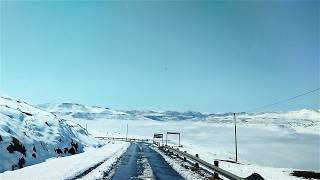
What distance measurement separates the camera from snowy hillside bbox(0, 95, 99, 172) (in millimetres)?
23562

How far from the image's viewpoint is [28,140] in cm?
2778

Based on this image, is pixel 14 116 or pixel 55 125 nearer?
pixel 14 116

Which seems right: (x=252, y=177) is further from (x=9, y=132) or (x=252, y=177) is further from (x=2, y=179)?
(x=9, y=132)

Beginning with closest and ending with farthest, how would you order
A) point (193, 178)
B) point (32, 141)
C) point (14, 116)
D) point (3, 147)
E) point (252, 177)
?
point (252, 177) → point (193, 178) → point (3, 147) → point (32, 141) → point (14, 116)

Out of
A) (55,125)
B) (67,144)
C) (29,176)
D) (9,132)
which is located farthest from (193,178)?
(55,125)

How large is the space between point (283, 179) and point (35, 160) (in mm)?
16852

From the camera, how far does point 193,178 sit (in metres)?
17.3

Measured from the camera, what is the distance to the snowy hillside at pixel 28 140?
23562 mm

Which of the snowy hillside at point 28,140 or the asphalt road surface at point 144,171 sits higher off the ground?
the snowy hillside at point 28,140

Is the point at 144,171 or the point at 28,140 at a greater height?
the point at 28,140

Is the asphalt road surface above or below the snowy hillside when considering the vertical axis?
below

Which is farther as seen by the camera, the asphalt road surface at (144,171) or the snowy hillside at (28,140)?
the snowy hillside at (28,140)

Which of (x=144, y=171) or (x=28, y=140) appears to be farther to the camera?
(x=28, y=140)

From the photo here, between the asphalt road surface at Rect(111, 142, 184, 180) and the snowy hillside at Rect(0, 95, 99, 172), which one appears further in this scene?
the snowy hillside at Rect(0, 95, 99, 172)
